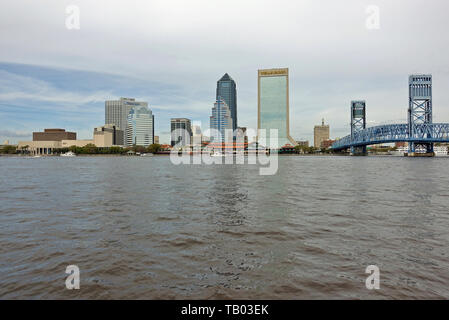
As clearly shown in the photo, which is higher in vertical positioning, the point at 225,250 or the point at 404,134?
the point at 404,134

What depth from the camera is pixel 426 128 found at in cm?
14062

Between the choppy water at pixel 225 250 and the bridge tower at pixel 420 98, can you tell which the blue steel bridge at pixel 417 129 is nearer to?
the bridge tower at pixel 420 98

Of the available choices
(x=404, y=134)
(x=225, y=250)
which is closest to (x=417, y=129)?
(x=404, y=134)

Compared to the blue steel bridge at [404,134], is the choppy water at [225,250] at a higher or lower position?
lower

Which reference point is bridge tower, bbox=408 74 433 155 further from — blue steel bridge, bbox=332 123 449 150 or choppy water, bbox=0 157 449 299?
choppy water, bbox=0 157 449 299

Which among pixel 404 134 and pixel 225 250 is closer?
pixel 225 250

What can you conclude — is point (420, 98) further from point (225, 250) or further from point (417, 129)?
point (225, 250)

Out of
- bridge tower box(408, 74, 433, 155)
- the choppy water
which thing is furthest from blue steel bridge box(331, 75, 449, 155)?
the choppy water

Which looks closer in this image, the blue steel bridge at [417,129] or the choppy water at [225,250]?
the choppy water at [225,250]

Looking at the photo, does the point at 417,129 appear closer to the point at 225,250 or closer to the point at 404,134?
the point at 404,134

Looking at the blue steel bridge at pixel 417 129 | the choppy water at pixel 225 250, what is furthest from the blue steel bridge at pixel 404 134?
the choppy water at pixel 225 250

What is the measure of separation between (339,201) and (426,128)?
518ft
